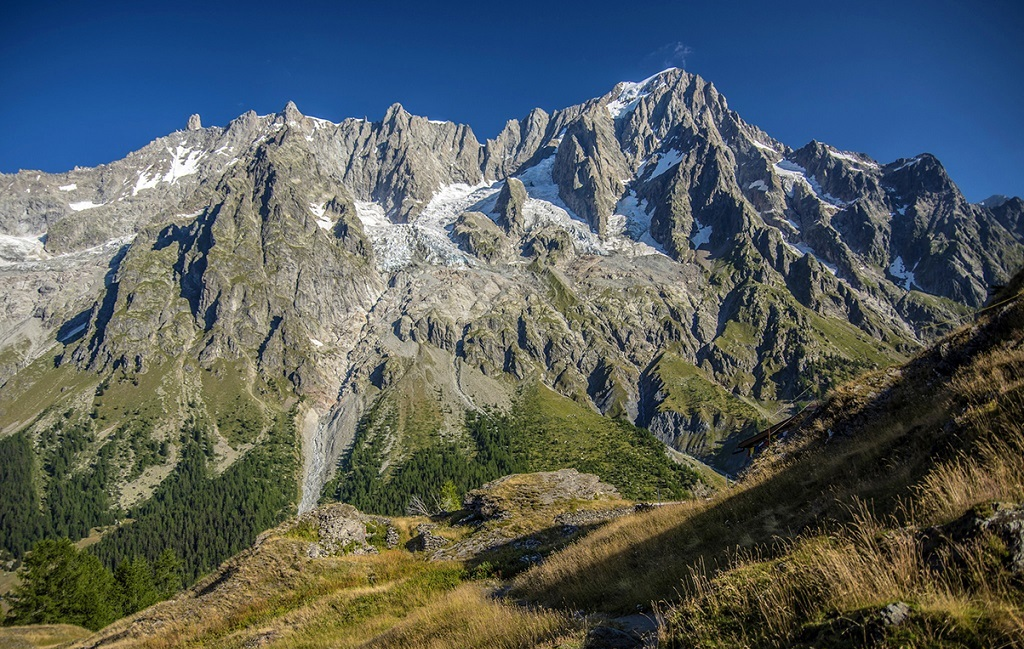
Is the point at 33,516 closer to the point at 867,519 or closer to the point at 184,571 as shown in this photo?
the point at 184,571

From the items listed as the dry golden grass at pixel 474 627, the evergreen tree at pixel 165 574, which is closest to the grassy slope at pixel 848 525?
the dry golden grass at pixel 474 627

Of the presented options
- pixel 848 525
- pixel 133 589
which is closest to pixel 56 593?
pixel 133 589

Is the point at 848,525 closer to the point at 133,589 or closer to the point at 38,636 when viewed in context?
the point at 38,636

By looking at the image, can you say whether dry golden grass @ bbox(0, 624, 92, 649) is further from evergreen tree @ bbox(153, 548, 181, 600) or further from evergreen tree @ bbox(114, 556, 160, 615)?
evergreen tree @ bbox(153, 548, 181, 600)

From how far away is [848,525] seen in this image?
738 centimetres

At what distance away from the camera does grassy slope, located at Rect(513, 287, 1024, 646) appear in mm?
4934

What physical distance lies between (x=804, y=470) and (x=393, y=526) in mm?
24563

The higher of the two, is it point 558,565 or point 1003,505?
point 1003,505

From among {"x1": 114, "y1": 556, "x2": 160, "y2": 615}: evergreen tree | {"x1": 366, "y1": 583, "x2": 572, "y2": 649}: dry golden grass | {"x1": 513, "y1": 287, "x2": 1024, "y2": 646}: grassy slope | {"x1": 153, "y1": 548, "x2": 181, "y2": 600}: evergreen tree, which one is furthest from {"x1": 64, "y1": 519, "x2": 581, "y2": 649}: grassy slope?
{"x1": 153, "y1": 548, "x2": 181, "y2": 600}: evergreen tree

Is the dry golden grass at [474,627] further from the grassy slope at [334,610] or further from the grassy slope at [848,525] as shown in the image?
the grassy slope at [848,525]

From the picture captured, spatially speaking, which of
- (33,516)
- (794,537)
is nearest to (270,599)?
(794,537)

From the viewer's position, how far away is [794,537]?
26.7 feet

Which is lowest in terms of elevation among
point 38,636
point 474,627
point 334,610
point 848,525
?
point 334,610

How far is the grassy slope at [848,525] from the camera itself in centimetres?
493
